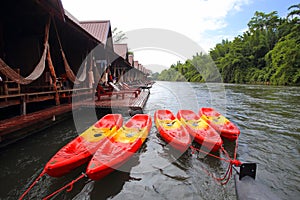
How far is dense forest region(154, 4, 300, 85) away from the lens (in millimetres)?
25047

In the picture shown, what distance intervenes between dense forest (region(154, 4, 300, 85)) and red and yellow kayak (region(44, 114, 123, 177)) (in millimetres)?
30912

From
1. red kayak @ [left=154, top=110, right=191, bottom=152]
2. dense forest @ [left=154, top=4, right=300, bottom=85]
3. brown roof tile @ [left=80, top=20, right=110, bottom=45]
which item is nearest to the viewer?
red kayak @ [left=154, top=110, right=191, bottom=152]

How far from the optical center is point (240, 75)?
37.2 meters

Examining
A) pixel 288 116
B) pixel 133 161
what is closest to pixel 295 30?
pixel 288 116

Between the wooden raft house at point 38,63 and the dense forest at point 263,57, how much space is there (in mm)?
28934

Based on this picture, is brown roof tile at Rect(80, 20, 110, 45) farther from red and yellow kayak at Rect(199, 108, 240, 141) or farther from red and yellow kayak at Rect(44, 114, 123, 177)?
red and yellow kayak at Rect(199, 108, 240, 141)

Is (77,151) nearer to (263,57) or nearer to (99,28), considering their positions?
(99,28)

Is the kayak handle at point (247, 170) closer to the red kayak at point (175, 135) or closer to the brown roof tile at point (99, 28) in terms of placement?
the red kayak at point (175, 135)

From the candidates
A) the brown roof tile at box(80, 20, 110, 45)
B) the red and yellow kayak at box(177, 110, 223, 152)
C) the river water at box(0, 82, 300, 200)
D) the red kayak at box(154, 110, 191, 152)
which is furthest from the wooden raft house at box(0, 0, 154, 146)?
the red and yellow kayak at box(177, 110, 223, 152)

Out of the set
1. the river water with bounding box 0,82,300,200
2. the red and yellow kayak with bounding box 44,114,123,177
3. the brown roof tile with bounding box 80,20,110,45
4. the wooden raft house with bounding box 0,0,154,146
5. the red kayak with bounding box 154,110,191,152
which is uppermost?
the brown roof tile with bounding box 80,20,110,45

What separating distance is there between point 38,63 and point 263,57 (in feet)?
141

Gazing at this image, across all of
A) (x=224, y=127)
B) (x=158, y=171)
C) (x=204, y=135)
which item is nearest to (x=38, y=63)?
(x=158, y=171)

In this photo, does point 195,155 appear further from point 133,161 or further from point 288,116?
point 288,116

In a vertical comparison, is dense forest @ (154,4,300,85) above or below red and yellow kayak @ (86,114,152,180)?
above
